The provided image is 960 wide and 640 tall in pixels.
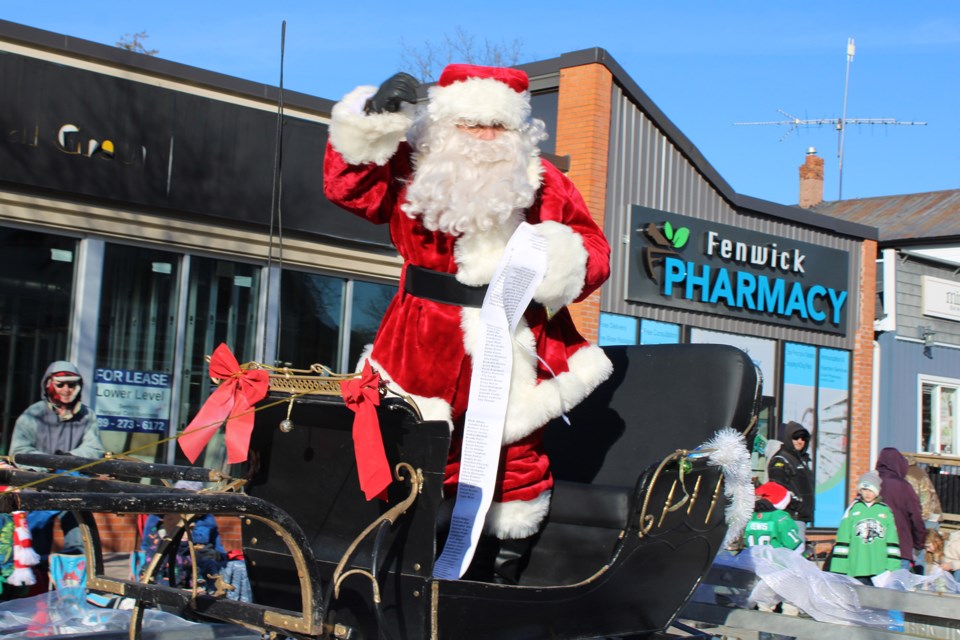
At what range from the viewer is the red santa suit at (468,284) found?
3020 millimetres

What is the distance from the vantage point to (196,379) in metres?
9.48

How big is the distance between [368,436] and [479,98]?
1.17 metres

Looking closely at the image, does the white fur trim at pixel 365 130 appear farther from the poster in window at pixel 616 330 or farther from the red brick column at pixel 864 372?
the red brick column at pixel 864 372

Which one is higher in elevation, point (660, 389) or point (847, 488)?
point (660, 389)

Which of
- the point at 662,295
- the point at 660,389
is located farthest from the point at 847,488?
the point at 660,389

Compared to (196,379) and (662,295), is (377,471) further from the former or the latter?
(662,295)

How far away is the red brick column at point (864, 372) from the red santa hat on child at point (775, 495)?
858 cm

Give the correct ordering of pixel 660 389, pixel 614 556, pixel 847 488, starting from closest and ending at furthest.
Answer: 1. pixel 614 556
2. pixel 660 389
3. pixel 847 488

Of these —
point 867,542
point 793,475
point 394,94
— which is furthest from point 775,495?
point 394,94

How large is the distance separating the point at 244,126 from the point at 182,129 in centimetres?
59

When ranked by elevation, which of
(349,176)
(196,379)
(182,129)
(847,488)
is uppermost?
(182,129)

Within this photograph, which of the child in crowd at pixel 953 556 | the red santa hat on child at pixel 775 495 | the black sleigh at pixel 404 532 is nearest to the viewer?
the black sleigh at pixel 404 532

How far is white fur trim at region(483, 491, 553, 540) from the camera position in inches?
120

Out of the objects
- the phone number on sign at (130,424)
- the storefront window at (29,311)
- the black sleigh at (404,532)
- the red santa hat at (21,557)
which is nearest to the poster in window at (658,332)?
the phone number on sign at (130,424)
